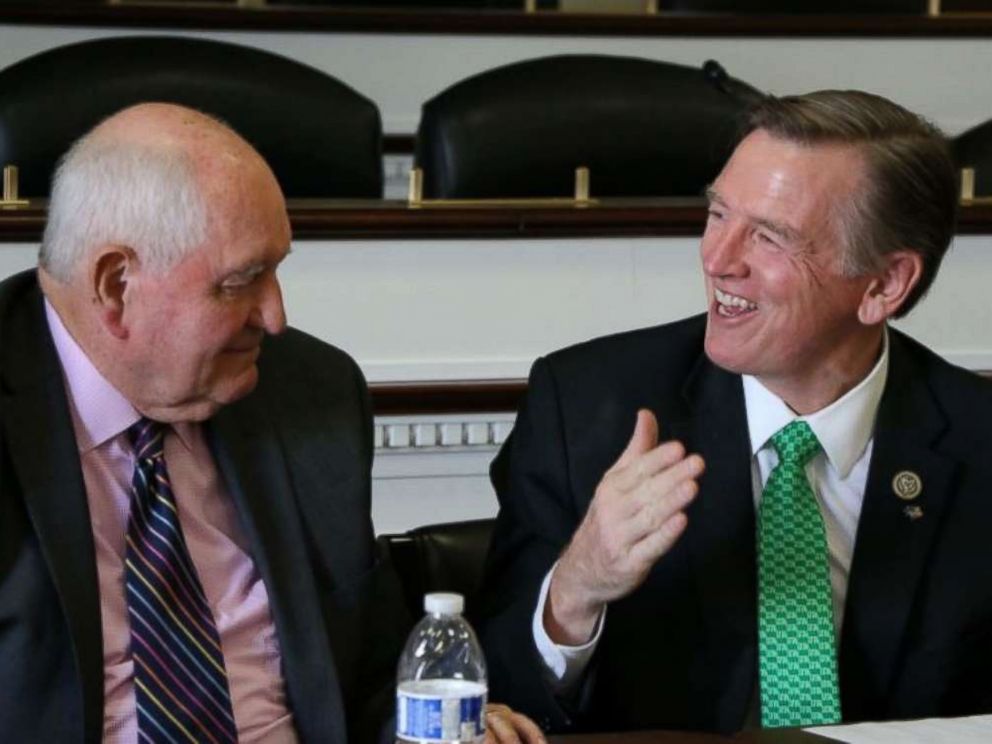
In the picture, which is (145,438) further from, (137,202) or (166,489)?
(137,202)

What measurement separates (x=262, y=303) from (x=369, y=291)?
1.10 meters

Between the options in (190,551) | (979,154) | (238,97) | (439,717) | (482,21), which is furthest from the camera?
(482,21)

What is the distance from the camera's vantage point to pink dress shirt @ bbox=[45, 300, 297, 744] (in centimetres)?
184

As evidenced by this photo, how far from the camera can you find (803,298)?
2.17 metres

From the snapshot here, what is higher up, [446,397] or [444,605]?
[444,605]

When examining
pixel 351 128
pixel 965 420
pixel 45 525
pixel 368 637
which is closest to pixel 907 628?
pixel 965 420

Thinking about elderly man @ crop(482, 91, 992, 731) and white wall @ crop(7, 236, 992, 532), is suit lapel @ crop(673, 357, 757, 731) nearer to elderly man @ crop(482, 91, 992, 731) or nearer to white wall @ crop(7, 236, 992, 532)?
elderly man @ crop(482, 91, 992, 731)

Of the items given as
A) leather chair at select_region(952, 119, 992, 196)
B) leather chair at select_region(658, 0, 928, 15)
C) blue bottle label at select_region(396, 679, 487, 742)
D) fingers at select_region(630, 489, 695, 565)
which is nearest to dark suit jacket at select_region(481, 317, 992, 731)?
fingers at select_region(630, 489, 695, 565)

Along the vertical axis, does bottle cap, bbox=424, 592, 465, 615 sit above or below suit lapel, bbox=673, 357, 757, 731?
above

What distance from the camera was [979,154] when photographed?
399 centimetres

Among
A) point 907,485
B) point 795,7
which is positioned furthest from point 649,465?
point 795,7

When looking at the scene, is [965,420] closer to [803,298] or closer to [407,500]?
[803,298]

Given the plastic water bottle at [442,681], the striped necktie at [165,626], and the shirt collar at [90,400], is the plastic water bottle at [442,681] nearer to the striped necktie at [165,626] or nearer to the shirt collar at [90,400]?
the striped necktie at [165,626]

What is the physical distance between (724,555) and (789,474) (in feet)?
0.39
